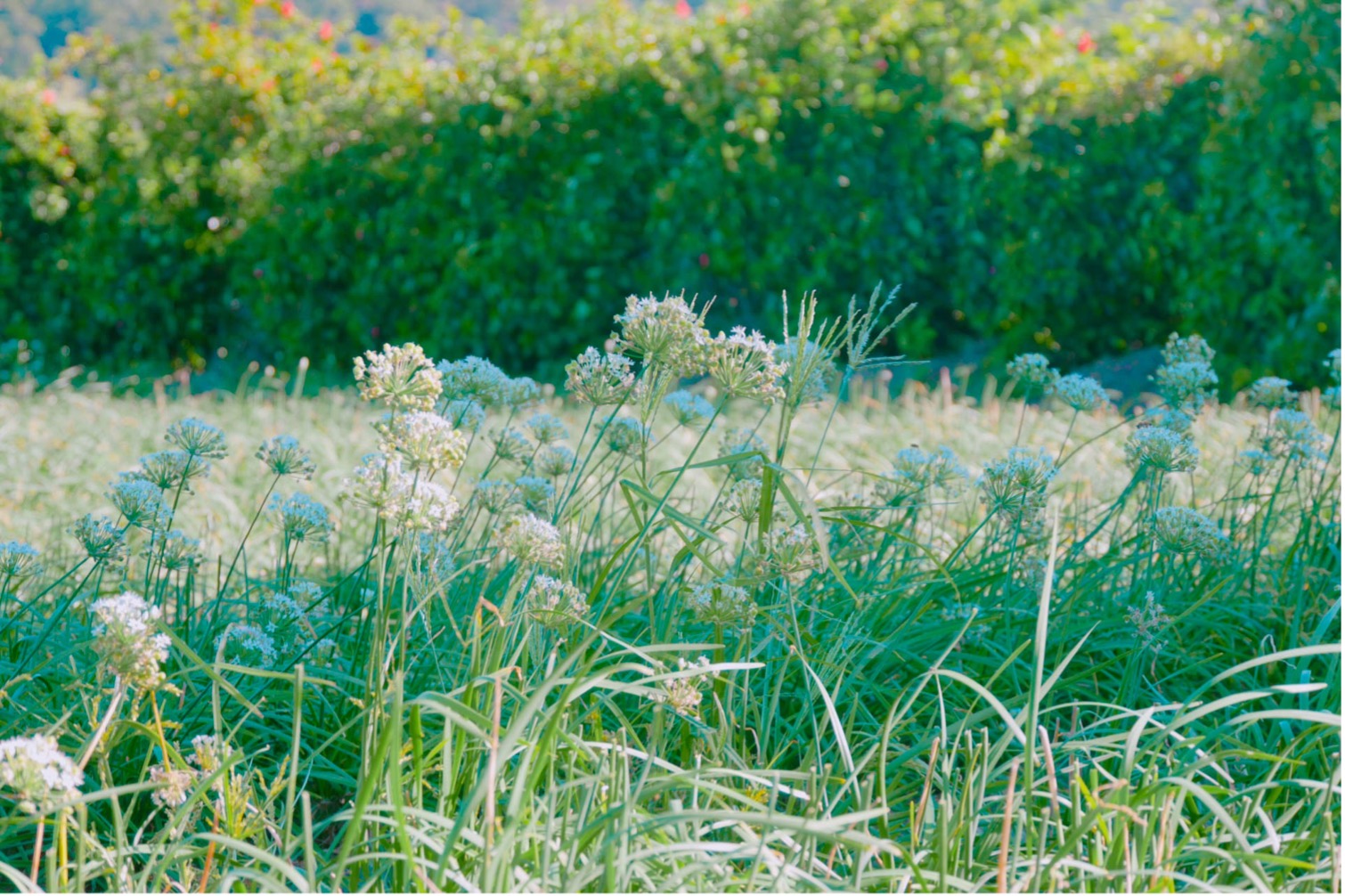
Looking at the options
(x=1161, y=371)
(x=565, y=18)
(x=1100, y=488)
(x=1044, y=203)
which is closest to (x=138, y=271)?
(x=565, y=18)

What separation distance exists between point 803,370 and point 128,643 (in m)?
0.95

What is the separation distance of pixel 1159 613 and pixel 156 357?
8.47 meters

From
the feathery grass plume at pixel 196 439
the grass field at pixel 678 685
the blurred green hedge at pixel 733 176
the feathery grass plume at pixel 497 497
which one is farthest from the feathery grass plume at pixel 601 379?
the blurred green hedge at pixel 733 176

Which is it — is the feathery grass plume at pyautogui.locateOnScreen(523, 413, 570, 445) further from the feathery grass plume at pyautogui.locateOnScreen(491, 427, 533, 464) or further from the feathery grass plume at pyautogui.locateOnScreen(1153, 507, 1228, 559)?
the feathery grass plume at pyautogui.locateOnScreen(1153, 507, 1228, 559)

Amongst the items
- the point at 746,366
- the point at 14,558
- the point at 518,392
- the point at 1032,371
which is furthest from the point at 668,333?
the point at 1032,371

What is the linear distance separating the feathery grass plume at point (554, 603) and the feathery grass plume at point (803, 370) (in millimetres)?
423

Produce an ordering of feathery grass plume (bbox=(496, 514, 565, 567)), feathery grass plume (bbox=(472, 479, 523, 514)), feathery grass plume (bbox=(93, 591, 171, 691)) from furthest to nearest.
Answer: feathery grass plume (bbox=(472, 479, 523, 514)) → feathery grass plume (bbox=(496, 514, 565, 567)) → feathery grass plume (bbox=(93, 591, 171, 691))

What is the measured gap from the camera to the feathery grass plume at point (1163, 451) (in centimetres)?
222

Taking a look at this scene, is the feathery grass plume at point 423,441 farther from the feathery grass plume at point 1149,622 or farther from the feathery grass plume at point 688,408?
the feathery grass plume at point 1149,622

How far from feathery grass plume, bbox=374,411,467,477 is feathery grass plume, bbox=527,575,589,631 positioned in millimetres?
299

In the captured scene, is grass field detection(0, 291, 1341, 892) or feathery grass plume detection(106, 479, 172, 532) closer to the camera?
grass field detection(0, 291, 1341, 892)

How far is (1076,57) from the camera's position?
722 centimetres

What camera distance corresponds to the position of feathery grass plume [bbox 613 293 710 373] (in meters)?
1.67

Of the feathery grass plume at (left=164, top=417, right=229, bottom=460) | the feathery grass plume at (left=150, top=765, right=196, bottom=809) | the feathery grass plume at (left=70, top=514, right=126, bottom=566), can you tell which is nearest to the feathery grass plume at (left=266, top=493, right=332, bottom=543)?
the feathery grass plume at (left=164, top=417, right=229, bottom=460)
